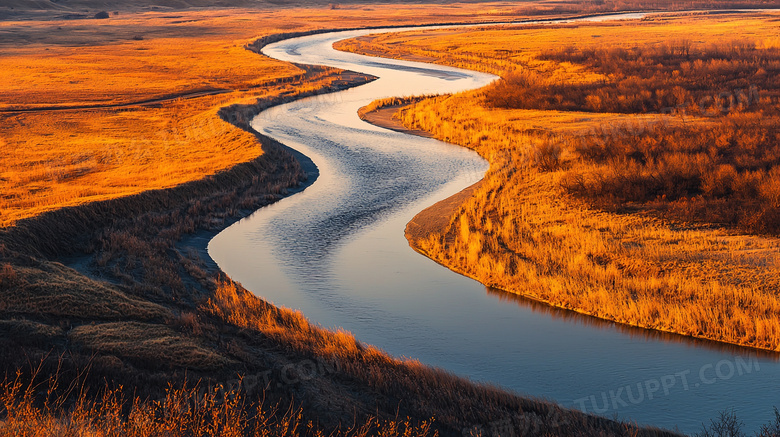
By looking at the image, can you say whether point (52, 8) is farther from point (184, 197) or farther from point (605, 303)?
point (605, 303)

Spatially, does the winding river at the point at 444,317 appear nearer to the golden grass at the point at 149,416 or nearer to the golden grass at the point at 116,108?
the golden grass at the point at 149,416

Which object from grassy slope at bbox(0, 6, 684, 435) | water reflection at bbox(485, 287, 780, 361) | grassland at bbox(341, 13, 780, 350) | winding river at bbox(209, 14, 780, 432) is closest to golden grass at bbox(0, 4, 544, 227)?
grassy slope at bbox(0, 6, 684, 435)

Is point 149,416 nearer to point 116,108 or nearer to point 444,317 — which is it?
point 444,317

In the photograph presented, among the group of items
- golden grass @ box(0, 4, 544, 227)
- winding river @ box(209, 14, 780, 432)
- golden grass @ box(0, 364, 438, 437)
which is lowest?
golden grass @ box(0, 4, 544, 227)

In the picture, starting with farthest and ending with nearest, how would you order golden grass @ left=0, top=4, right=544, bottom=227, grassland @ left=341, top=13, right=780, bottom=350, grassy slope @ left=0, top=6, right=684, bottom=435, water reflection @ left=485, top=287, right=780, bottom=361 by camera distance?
golden grass @ left=0, top=4, right=544, bottom=227 < grassland @ left=341, top=13, right=780, bottom=350 < water reflection @ left=485, top=287, right=780, bottom=361 < grassy slope @ left=0, top=6, right=684, bottom=435

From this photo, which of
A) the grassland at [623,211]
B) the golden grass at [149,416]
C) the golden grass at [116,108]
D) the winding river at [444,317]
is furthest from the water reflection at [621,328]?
the golden grass at [116,108]

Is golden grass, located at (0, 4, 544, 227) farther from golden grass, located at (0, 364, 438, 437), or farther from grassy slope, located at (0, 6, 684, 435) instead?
golden grass, located at (0, 364, 438, 437)
